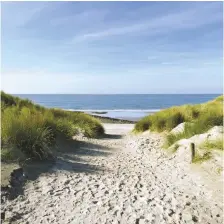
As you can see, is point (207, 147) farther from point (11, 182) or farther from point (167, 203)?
point (11, 182)

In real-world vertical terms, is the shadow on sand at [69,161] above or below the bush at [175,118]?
below

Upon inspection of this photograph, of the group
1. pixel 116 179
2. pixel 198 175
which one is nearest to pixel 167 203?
→ pixel 116 179

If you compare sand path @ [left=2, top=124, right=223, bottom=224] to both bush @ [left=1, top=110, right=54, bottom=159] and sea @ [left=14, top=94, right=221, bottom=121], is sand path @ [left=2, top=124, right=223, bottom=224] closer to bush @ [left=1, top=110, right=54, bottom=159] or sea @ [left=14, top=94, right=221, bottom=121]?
bush @ [left=1, top=110, right=54, bottom=159]

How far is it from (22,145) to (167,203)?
379 centimetres

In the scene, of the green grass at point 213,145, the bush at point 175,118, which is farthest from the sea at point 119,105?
the green grass at point 213,145

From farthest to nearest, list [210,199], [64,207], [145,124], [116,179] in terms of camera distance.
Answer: [145,124] < [116,179] < [210,199] < [64,207]

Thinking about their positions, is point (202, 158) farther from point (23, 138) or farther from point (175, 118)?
point (175, 118)

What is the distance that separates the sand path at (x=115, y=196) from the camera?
15.5ft

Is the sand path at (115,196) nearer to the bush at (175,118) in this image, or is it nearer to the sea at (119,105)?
the bush at (175,118)

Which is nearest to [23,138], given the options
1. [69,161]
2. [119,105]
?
[69,161]

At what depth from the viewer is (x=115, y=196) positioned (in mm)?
5605

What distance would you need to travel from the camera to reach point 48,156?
26.1 feet

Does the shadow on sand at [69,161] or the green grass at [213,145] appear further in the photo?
the green grass at [213,145]

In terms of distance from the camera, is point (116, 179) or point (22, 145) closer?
point (116, 179)
